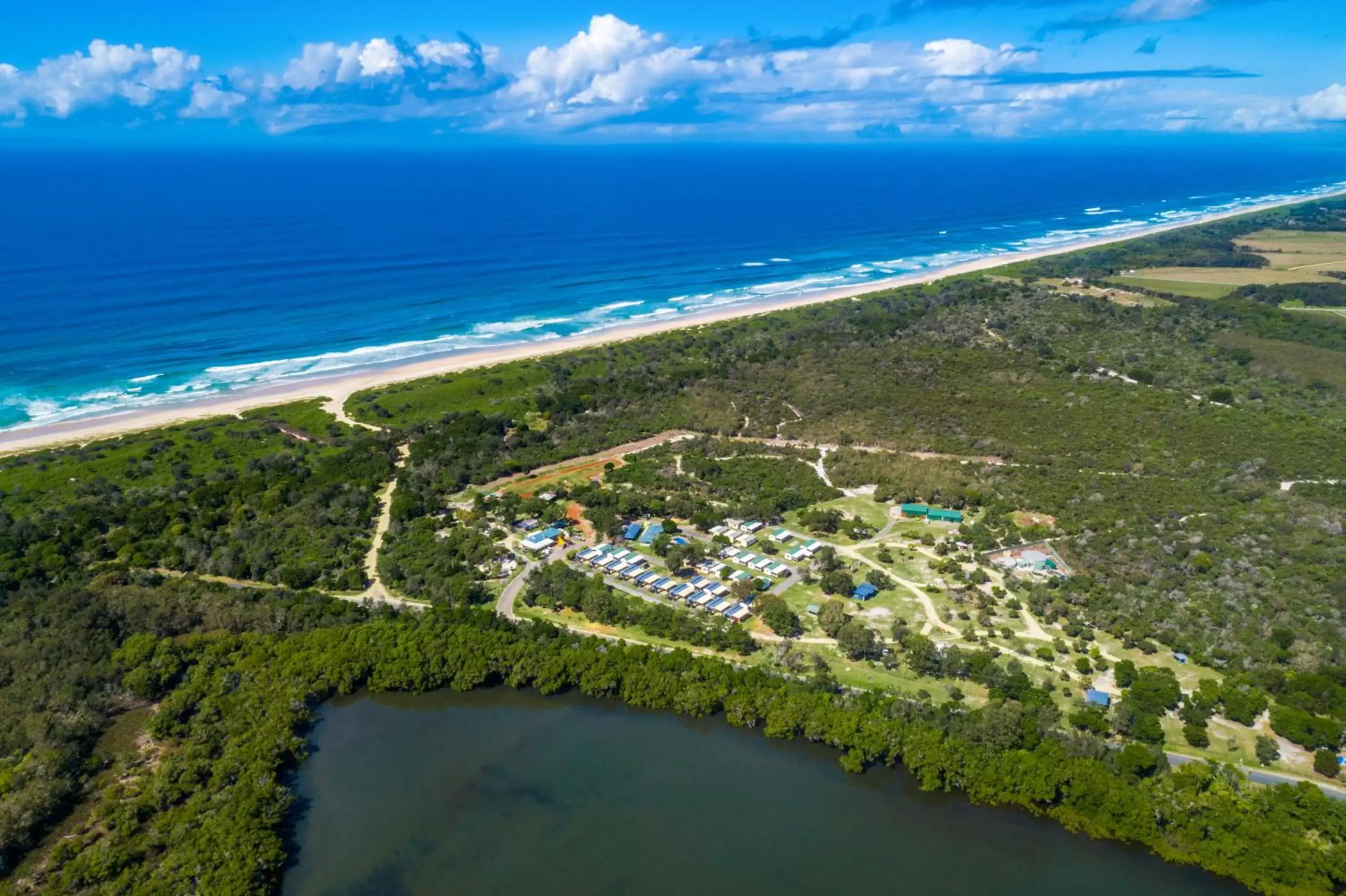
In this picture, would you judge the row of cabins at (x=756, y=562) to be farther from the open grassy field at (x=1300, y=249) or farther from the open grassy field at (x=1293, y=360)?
the open grassy field at (x=1300, y=249)

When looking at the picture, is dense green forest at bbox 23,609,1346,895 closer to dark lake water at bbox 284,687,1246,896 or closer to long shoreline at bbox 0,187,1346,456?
dark lake water at bbox 284,687,1246,896

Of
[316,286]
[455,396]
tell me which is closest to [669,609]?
[455,396]

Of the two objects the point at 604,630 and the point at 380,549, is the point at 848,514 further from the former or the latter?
the point at 380,549

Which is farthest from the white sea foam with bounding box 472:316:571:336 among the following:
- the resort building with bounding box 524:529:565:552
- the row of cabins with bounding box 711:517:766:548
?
the row of cabins with bounding box 711:517:766:548

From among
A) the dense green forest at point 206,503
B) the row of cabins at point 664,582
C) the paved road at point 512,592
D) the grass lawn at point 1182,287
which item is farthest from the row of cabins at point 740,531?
the grass lawn at point 1182,287

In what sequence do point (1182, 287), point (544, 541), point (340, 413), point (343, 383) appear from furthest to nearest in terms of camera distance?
point (1182, 287) < point (343, 383) < point (340, 413) < point (544, 541)

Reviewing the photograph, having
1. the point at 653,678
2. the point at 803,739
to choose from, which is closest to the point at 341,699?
the point at 653,678
